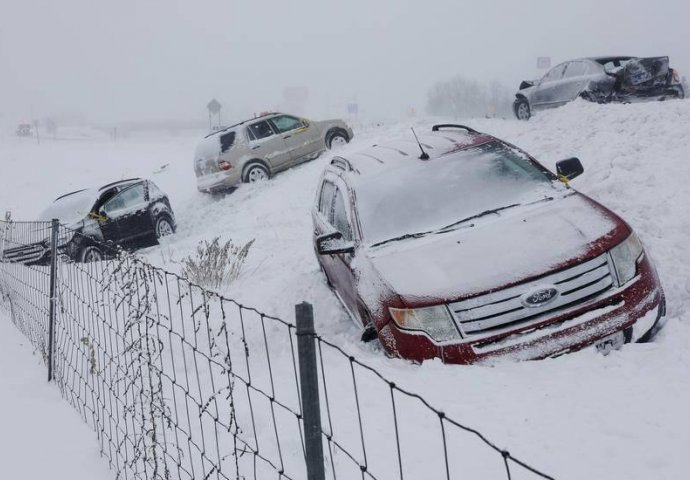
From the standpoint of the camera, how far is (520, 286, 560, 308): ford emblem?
3.74m

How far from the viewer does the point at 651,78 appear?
42.5 ft

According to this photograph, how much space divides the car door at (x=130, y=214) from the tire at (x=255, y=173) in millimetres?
3091

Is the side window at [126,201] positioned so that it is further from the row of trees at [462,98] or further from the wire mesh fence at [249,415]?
the row of trees at [462,98]

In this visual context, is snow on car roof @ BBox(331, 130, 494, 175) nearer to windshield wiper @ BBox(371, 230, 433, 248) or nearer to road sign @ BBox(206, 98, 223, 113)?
windshield wiper @ BBox(371, 230, 433, 248)

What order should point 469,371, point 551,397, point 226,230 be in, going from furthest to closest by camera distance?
point 226,230 → point 469,371 → point 551,397

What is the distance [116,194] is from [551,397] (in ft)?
36.0

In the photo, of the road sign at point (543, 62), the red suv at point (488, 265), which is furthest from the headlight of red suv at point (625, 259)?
the road sign at point (543, 62)

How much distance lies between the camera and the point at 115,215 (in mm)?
11875

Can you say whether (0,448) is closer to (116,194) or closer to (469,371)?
(469,371)

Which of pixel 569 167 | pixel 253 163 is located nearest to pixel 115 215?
pixel 253 163

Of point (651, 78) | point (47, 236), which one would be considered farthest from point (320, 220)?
point (651, 78)

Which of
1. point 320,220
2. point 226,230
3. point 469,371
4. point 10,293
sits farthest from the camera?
point 226,230

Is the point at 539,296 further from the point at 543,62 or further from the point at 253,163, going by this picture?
the point at 543,62

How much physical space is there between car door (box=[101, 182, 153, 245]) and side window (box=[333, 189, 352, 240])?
24.9ft
